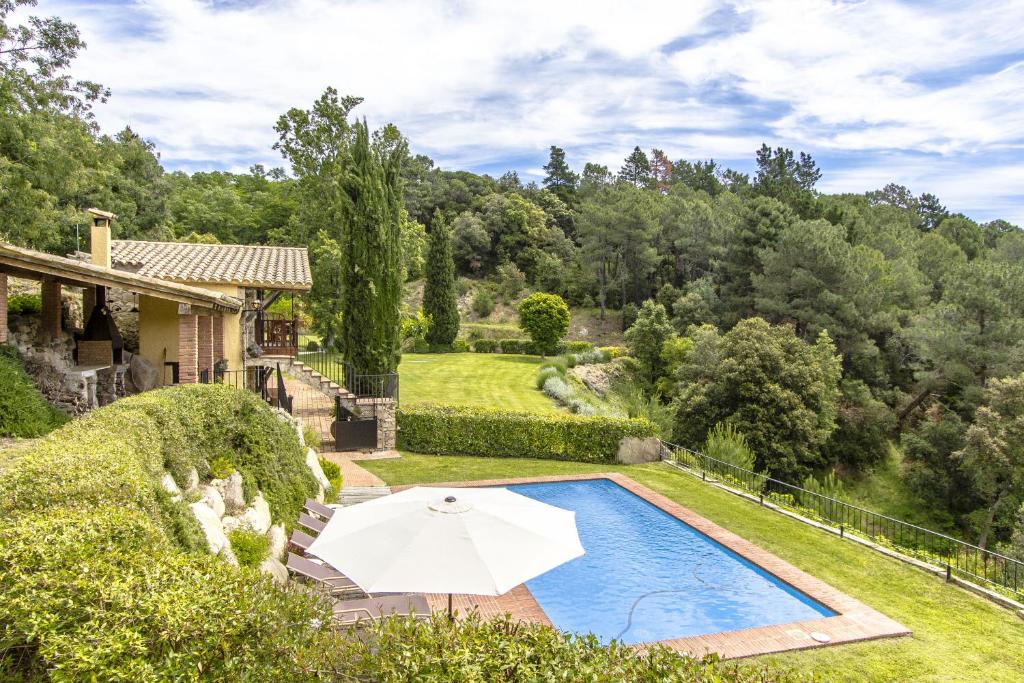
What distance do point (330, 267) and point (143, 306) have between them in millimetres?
16213

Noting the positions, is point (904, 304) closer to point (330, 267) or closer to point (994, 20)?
point (994, 20)

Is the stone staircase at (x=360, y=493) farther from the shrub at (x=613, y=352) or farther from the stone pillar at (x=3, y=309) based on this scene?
the shrub at (x=613, y=352)

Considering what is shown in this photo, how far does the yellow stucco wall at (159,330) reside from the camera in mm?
13867

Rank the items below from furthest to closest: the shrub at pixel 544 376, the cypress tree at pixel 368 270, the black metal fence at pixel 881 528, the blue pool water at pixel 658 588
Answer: the shrub at pixel 544 376 → the cypress tree at pixel 368 270 → the black metal fence at pixel 881 528 → the blue pool water at pixel 658 588

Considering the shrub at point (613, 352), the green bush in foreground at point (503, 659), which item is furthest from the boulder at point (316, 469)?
the shrub at point (613, 352)

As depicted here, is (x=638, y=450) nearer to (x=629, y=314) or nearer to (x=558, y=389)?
(x=558, y=389)

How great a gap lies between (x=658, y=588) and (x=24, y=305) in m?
13.2

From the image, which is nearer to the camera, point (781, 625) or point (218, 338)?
point (781, 625)

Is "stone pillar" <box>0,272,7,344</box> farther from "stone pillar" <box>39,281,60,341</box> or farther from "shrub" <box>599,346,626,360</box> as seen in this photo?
"shrub" <box>599,346,626,360</box>

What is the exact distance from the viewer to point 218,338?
1516 centimetres

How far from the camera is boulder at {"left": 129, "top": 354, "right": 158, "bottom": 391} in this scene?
12.8 m

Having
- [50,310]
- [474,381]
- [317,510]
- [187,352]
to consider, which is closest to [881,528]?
[474,381]

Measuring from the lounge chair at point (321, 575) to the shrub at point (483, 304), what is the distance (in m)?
43.4

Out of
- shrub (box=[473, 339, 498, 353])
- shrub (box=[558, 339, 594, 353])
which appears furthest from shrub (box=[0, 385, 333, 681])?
shrub (box=[473, 339, 498, 353])
